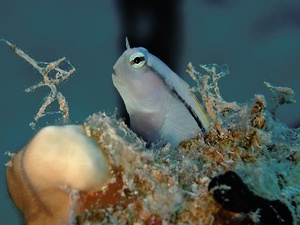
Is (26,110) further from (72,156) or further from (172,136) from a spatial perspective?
(72,156)

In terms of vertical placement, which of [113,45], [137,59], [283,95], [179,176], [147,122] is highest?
[113,45]

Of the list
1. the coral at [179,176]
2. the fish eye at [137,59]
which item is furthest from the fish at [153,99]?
the coral at [179,176]

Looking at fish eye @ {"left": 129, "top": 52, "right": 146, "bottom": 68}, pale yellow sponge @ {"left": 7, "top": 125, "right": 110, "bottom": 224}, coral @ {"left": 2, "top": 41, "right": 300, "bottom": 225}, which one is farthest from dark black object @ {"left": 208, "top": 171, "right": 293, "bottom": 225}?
fish eye @ {"left": 129, "top": 52, "right": 146, "bottom": 68}

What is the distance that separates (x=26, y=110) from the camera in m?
5.64

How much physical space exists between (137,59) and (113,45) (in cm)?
448

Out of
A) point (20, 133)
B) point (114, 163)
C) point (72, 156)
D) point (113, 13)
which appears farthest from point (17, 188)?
point (113, 13)

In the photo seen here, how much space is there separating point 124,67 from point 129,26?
4543mm

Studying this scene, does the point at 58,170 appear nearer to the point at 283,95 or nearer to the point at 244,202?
the point at 244,202

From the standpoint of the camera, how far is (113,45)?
642cm

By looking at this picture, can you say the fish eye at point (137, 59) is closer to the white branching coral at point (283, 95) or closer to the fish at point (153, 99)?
the fish at point (153, 99)

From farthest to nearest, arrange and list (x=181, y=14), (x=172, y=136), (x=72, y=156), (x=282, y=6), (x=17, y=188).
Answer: (x=181, y=14) < (x=282, y=6) < (x=172, y=136) < (x=17, y=188) < (x=72, y=156)

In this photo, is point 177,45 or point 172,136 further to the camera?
point 177,45

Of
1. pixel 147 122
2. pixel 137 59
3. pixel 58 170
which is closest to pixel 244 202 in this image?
pixel 58 170

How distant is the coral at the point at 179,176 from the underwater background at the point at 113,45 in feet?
13.1
